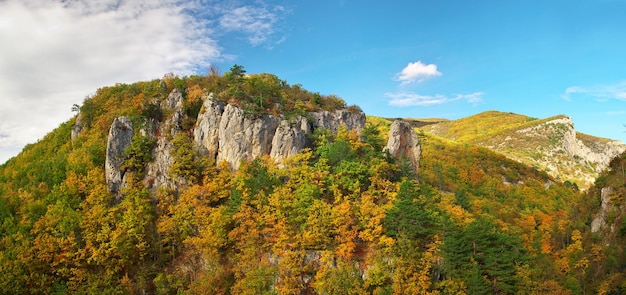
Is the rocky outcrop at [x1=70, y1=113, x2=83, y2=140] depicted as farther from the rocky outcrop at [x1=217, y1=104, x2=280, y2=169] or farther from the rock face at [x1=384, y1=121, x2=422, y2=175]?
the rock face at [x1=384, y1=121, x2=422, y2=175]

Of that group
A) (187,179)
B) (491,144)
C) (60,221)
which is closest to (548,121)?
(491,144)

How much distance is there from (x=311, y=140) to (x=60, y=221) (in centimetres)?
2698

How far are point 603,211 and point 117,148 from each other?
205ft

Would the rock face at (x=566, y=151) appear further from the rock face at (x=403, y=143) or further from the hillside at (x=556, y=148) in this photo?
the rock face at (x=403, y=143)

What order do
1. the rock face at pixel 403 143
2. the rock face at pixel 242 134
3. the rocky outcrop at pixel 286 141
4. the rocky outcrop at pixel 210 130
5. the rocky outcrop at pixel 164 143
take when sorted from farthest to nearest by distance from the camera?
the rock face at pixel 403 143 → the rocky outcrop at pixel 210 130 → the rock face at pixel 242 134 → the rocky outcrop at pixel 164 143 → the rocky outcrop at pixel 286 141

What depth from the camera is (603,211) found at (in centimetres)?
5266

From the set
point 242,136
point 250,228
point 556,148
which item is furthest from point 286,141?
point 556,148

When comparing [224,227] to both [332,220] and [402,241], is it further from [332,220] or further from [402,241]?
[402,241]

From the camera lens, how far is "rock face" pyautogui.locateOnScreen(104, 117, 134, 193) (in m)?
42.9

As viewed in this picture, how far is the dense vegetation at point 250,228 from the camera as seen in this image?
109 feet

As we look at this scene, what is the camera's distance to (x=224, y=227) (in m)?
37.7

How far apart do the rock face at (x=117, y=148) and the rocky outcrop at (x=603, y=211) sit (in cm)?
6024

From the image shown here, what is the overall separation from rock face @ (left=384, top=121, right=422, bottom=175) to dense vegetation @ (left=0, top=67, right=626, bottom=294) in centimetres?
290

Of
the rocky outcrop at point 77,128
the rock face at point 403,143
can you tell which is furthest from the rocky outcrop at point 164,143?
the rock face at point 403,143
